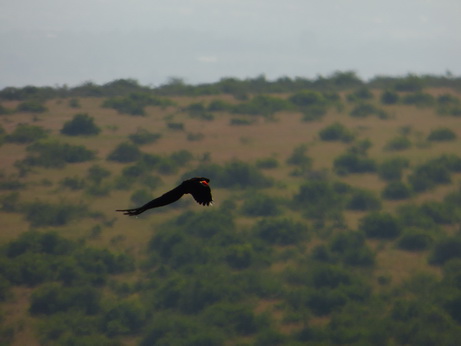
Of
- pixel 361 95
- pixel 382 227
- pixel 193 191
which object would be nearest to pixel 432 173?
pixel 382 227

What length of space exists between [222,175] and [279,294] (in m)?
16.5

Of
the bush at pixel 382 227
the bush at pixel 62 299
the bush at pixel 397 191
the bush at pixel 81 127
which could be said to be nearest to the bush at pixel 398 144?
the bush at pixel 397 191

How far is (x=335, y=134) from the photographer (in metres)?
77.9

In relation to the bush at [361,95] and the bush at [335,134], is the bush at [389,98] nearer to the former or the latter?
the bush at [361,95]

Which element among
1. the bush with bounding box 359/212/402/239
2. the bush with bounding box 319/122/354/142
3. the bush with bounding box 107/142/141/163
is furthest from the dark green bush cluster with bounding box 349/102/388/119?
the bush with bounding box 359/212/402/239

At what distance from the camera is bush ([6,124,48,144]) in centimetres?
6981

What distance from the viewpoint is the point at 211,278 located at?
180 ft

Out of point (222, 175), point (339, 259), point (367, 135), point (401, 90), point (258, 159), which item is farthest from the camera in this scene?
point (401, 90)

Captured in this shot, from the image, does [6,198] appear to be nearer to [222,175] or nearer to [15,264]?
[15,264]

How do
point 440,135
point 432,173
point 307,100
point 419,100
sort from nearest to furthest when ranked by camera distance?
point 432,173 → point 440,135 → point 419,100 → point 307,100

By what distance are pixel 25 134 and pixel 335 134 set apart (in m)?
24.0

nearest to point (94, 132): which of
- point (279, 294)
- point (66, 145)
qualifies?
point (66, 145)

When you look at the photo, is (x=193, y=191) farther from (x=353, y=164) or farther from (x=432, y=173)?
(x=353, y=164)

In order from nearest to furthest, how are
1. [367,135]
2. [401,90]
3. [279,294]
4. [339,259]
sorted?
[279,294]
[339,259]
[367,135]
[401,90]
